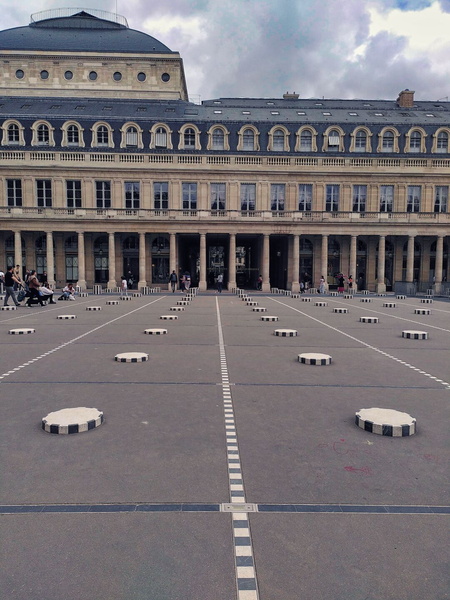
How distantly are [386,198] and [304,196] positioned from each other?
9.09 meters

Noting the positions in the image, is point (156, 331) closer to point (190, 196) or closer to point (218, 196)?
point (190, 196)

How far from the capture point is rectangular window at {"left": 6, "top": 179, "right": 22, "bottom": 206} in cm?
4866

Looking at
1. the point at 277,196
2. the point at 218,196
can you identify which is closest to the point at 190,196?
the point at 218,196

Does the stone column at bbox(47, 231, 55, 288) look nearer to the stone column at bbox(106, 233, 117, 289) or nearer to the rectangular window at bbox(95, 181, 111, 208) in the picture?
the stone column at bbox(106, 233, 117, 289)

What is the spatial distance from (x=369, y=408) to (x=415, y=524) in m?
3.50

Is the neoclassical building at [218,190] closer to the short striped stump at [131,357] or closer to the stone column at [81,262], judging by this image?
the stone column at [81,262]

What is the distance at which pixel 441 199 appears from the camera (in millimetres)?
50844

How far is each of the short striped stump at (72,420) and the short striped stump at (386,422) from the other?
13.3 ft

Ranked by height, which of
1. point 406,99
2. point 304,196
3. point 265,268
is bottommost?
point 265,268

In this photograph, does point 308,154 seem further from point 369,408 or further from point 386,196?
point 369,408

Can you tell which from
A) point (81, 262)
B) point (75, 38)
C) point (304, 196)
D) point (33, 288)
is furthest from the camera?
point (75, 38)

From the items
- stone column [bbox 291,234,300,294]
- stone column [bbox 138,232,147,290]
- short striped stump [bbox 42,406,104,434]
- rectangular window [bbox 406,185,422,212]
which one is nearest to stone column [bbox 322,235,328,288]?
stone column [bbox 291,234,300,294]

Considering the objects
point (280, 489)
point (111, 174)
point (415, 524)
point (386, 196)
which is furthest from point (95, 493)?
point (386, 196)

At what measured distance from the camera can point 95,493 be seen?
4.90m
